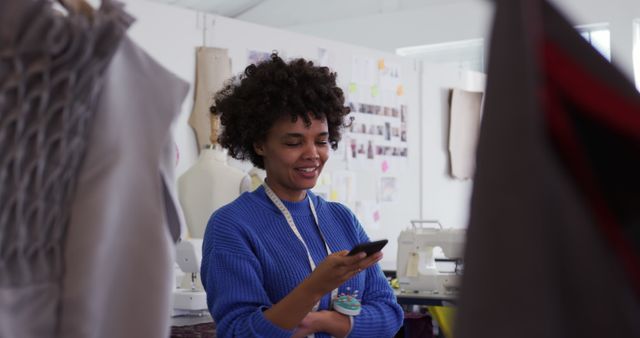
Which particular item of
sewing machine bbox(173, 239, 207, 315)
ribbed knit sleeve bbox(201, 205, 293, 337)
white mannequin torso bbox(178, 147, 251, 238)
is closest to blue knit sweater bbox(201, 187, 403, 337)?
ribbed knit sleeve bbox(201, 205, 293, 337)

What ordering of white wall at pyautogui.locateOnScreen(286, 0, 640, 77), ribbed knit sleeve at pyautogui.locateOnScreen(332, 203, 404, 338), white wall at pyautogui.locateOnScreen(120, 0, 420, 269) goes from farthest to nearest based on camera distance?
white wall at pyautogui.locateOnScreen(286, 0, 640, 77), white wall at pyautogui.locateOnScreen(120, 0, 420, 269), ribbed knit sleeve at pyautogui.locateOnScreen(332, 203, 404, 338)

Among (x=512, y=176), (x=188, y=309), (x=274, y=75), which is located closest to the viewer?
Result: (x=512, y=176)

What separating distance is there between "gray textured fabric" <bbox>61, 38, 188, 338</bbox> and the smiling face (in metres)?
1.06

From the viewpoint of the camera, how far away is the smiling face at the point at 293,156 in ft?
7.11

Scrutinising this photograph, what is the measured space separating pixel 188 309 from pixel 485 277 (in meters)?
2.71

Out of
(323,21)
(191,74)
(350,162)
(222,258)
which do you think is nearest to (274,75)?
(222,258)

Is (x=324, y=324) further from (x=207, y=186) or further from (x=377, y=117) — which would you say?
(x=377, y=117)

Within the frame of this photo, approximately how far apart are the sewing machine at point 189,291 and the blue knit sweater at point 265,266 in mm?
1137

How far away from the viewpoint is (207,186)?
4.00m

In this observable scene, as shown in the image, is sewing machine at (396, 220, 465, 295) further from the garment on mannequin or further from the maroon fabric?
the maroon fabric

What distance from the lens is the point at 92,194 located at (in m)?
1.05

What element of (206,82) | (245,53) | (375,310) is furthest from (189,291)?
(245,53)

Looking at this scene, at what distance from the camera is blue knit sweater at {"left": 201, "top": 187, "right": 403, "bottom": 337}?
1.96 metres

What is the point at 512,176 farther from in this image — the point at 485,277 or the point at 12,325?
the point at 12,325
